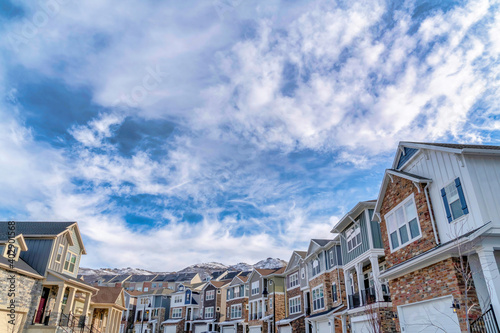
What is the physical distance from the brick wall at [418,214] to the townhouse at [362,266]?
3.85 meters

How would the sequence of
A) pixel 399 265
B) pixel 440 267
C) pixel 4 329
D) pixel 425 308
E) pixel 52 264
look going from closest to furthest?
pixel 440 267 → pixel 425 308 → pixel 399 265 → pixel 4 329 → pixel 52 264

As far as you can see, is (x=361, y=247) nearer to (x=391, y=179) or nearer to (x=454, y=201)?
(x=391, y=179)

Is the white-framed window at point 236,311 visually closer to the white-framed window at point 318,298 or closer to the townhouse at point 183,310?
the townhouse at point 183,310

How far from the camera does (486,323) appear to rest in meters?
8.80

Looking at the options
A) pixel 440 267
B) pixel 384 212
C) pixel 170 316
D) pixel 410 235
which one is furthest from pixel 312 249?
pixel 170 316

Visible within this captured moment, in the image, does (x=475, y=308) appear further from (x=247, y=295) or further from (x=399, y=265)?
(x=247, y=295)

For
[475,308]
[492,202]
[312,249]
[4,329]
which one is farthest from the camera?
[312,249]

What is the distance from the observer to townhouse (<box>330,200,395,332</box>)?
18.1m

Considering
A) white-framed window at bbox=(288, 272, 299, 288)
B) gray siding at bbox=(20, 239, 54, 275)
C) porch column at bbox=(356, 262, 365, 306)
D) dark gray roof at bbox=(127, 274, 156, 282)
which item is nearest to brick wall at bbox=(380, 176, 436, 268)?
porch column at bbox=(356, 262, 365, 306)

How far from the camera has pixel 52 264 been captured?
2453 centimetres

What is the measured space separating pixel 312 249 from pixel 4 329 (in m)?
23.9

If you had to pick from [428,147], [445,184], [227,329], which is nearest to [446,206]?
[445,184]

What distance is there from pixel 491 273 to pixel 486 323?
1277 mm

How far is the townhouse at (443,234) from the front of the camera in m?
9.39
